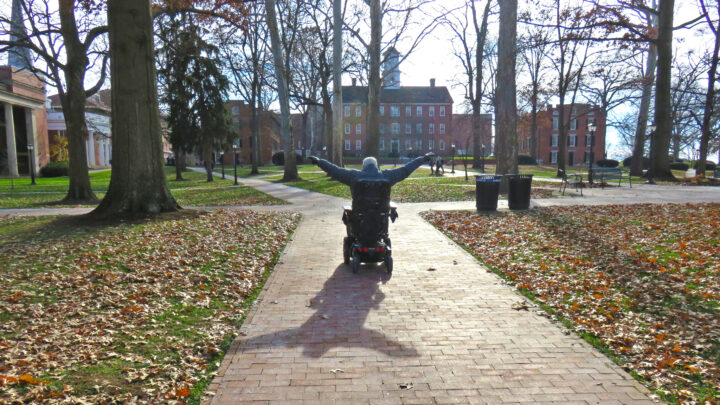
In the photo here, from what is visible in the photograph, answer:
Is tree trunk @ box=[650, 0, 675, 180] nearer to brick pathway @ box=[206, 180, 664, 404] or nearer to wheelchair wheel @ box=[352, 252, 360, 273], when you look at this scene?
brick pathway @ box=[206, 180, 664, 404]

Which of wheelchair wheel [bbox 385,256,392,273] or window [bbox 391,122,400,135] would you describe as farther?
window [bbox 391,122,400,135]

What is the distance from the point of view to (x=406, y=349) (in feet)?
13.3

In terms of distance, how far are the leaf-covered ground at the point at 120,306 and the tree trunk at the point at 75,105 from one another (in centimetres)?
768

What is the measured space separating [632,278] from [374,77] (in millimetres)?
19707

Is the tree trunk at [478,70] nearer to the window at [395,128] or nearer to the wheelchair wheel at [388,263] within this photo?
the wheelchair wheel at [388,263]

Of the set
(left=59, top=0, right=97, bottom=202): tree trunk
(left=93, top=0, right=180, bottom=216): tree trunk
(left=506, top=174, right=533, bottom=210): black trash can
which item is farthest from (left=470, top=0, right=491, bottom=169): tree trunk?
(left=93, top=0, right=180, bottom=216): tree trunk

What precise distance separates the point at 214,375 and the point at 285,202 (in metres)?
12.9

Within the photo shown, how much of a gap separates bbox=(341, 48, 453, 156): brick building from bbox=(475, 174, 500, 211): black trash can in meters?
65.4

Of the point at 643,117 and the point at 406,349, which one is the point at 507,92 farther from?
the point at 643,117

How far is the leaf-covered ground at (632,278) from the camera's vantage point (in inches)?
150

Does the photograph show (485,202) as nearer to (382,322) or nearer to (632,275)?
(632,275)

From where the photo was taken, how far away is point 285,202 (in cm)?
1634

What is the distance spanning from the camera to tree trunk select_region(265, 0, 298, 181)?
2366 cm

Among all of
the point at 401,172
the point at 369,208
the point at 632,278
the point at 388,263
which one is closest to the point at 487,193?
the point at 401,172
